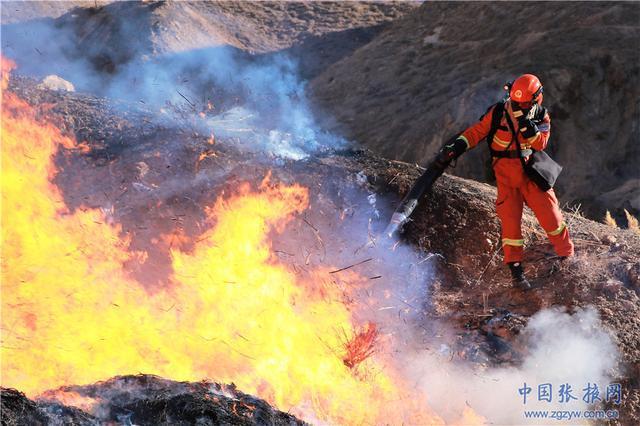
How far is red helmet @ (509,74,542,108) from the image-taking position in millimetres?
5719

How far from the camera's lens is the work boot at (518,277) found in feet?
20.0

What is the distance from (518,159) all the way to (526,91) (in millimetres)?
626

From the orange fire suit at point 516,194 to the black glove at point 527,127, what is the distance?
36 mm

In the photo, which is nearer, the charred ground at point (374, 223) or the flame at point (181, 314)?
the flame at point (181, 314)

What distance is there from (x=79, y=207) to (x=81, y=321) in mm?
1482

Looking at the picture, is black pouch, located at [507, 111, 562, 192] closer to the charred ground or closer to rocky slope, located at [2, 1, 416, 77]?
the charred ground

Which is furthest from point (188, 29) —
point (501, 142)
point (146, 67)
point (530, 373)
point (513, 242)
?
point (530, 373)

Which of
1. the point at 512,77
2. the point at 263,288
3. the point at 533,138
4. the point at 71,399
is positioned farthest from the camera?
the point at 512,77

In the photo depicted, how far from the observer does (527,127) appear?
5809 mm

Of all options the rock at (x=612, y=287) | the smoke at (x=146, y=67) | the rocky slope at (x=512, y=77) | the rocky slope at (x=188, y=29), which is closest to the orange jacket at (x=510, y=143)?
the rock at (x=612, y=287)

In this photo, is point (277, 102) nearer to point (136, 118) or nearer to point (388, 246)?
point (136, 118)

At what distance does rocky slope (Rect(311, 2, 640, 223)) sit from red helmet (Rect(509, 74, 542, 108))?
21.1 feet

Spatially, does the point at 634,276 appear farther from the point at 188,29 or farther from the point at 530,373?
the point at 188,29

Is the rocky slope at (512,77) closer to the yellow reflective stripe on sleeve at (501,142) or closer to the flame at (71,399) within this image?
the yellow reflective stripe on sleeve at (501,142)
